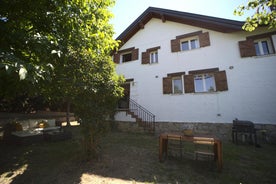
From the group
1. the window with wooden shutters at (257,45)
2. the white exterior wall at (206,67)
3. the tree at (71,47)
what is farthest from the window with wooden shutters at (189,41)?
the tree at (71,47)

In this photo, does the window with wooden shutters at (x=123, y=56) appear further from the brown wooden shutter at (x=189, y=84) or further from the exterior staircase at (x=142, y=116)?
the brown wooden shutter at (x=189, y=84)

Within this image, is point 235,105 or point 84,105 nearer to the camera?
point 84,105

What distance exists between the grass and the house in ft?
9.23

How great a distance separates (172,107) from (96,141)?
591cm

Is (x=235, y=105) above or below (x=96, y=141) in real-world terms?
above

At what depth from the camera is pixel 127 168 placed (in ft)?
13.6

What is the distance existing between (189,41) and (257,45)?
3.81m

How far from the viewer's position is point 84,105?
429cm

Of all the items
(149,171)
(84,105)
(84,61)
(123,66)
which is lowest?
(149,171)

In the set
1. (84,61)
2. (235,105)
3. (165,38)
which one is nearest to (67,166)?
(84,61)

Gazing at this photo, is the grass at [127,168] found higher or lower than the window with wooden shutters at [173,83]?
lower

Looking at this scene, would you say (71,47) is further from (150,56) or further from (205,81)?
(205,81)

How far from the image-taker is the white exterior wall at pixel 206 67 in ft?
24.1

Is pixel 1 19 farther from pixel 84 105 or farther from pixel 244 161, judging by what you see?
pixel 244 161
